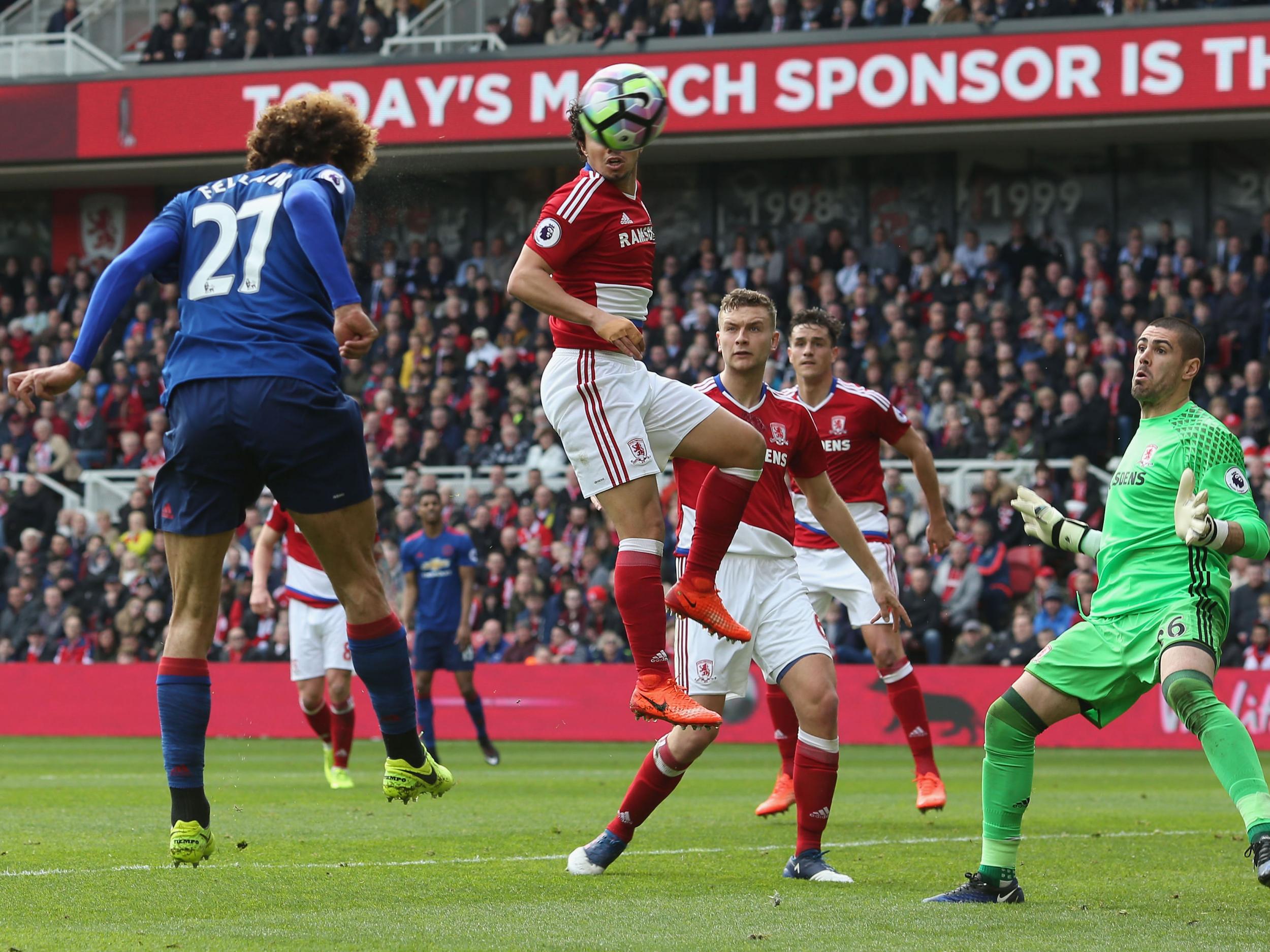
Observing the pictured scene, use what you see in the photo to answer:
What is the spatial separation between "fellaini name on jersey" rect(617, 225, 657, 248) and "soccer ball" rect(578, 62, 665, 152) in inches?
12.4

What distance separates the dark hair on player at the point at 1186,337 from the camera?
21.0 feet

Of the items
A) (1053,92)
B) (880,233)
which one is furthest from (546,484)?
(1053,92)

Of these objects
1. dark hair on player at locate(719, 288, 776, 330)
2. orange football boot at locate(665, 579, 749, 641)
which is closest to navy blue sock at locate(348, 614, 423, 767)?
orange football boot at locate(665, 579, 749, 641)

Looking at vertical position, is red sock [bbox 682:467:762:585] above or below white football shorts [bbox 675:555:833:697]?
above

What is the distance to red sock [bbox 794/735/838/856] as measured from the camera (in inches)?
284

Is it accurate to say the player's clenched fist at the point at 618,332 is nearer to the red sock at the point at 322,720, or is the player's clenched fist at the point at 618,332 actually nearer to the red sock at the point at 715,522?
the red sock at the point at 715,522

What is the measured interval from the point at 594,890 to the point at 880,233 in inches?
768

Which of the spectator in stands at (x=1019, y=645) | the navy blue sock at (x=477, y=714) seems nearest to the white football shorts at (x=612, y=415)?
the navy blue sock at (x=477, y=714)

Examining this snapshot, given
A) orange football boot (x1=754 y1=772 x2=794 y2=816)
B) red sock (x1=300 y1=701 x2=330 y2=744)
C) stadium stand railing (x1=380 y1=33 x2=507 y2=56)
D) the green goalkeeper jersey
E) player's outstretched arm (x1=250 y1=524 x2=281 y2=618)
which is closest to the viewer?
the green goalkeeper jersey

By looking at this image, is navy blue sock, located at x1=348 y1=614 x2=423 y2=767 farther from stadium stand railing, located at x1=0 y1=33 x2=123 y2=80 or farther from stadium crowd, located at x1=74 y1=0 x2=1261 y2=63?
stadium stand railing, located at x1=0 y1=33 x2=123 y2=80

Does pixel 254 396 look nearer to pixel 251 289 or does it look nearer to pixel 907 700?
pixel 251 289

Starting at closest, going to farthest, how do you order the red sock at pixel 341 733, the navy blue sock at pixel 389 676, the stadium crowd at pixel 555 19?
the navy blue sock at pixel 389 676, the red sock at pixel 341 733, the stadium crowd at pixel 555 19

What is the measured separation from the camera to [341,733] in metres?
12.9

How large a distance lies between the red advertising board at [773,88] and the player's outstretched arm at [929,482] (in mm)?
14692
